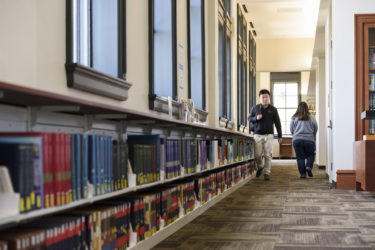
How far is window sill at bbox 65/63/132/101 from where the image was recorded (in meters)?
2.70

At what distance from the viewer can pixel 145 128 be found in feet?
13.1

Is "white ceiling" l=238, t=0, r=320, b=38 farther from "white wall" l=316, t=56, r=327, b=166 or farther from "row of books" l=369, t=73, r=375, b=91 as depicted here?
"row of books" l=369, t=73, r=375, b=91

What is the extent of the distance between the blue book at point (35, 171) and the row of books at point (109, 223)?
0.38ft

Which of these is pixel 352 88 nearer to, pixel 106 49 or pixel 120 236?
pixel 106 49

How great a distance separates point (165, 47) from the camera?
5.14 meters

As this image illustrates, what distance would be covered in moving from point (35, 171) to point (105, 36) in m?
2.10

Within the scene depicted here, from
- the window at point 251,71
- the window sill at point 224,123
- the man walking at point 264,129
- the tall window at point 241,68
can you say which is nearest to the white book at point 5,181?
the window sill at point 224,123

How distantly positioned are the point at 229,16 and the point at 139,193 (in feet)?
20.5

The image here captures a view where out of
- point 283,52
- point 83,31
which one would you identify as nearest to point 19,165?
point 83,31

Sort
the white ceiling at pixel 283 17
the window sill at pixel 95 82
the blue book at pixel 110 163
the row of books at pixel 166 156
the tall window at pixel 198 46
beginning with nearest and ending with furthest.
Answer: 1. the blue book at pixel 110 163
2. the window sill at pixel 95 82
3. the row of books at pixel 166 156
4. the tall window at pixel 198 46
5. the white ceiling at pixel 283 17

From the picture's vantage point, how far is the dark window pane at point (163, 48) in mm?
5098

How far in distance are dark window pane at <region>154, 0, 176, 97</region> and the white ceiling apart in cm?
587

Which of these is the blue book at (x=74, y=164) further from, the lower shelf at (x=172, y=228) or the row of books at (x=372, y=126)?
the row of books at (x=372, y=126)

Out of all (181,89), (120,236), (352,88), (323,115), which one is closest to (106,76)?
(120,236)
